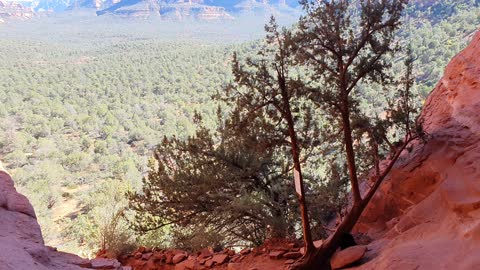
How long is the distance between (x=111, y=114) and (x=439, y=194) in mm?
61077

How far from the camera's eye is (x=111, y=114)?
6247 centimetres

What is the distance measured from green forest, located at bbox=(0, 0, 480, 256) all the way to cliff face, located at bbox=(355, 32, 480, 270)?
91cm

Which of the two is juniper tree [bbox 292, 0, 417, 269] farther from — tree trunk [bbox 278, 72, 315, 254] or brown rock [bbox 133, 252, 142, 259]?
brown rock [bbox 133, 252, 142, 259]

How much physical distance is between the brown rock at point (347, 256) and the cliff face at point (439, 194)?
0.13 meters

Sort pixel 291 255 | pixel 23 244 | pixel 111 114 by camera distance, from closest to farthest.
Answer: pixel 23 244 < pixel 291 255 < pixel 111 114

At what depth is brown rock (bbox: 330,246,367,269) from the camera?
4.92 m

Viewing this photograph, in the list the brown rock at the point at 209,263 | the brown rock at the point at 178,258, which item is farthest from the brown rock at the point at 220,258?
the brown rock at the point at 178,258

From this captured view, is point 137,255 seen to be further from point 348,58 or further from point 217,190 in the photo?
point 348,58

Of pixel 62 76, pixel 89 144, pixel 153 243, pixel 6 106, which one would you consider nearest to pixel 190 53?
pixel 62 76

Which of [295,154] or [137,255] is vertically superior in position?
[295,154]

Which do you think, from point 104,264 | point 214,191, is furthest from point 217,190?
point 104,264

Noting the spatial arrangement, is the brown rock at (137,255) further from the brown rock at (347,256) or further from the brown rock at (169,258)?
the brown rock at (347,256)

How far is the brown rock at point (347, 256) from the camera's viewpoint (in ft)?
16.1

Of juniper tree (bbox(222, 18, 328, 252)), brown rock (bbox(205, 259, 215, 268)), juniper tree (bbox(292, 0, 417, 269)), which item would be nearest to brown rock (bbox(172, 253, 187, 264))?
brown rock (bbox(205, 259, 215, 268))
